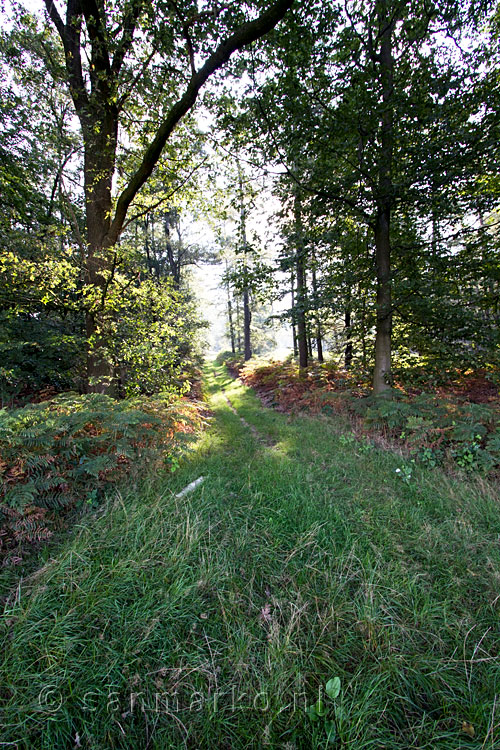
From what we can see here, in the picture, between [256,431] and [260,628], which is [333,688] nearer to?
[260,628]

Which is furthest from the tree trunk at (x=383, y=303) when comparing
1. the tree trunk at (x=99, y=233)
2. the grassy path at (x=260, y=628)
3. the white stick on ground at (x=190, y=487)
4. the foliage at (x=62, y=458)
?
the tree trunk at (x=99, y=233)

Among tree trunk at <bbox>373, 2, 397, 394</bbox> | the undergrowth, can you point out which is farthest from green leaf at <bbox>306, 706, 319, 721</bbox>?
tree trunk at <bbox>373, 2, 397, 394</bbox>

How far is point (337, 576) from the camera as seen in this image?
2.32 m

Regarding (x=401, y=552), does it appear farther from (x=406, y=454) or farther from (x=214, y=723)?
(x=406, y=454)

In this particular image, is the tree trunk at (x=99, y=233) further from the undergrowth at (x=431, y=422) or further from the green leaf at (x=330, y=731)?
the green leaf at (x=330, y=731)

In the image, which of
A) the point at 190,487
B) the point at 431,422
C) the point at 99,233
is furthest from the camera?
the point at 99,233

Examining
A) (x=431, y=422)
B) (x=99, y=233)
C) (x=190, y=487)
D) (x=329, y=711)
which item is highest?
(x=99, y=233)

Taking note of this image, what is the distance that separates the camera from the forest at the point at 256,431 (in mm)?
1596

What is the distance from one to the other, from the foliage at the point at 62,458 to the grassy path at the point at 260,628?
0.46 metres

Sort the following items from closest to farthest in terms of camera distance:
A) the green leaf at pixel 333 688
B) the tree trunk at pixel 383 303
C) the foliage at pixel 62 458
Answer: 1. the green leaf at pixel 333 688
2. the foliage at pixel 62 458
3. the tree trunk at pixel 383 303

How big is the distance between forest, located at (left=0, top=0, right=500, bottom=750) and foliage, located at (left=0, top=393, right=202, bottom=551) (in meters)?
0.03

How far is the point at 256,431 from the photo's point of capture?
22.0 feet

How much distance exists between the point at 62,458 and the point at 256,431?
432 centimetres

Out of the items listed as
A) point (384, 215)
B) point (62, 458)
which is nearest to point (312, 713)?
point (62, 458)
